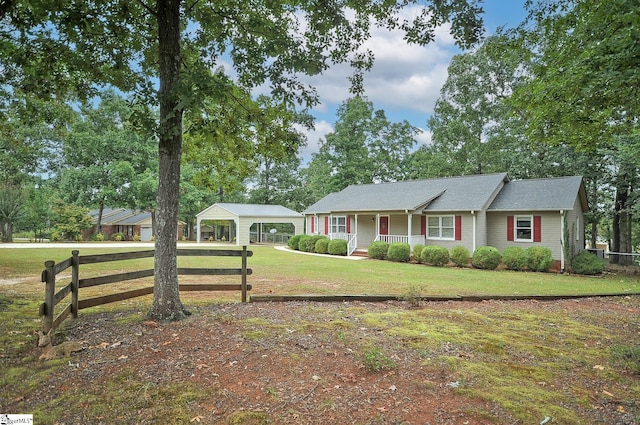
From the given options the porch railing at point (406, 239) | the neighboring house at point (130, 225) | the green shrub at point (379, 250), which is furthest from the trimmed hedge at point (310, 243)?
the neighboring house at point (130, 225)

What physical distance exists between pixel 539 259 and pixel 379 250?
7659 mm

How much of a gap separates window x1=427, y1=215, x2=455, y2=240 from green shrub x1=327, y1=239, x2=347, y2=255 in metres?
5.11

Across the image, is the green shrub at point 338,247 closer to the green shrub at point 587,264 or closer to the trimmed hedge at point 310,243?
the trimmed hedge at point 310,243

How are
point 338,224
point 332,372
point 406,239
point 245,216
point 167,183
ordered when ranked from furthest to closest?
point 245,216 → point 338,224 → point 406,239 → point 167,183 → point 332,372

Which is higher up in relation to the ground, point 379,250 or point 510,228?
point 510,228

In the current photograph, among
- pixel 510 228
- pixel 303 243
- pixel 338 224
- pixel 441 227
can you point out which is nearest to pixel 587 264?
pixel 510 228

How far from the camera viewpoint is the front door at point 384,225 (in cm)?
2361

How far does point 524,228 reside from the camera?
19.1m

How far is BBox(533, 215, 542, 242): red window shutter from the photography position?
18.4 metres

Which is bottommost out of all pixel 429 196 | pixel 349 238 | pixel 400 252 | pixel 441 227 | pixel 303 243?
pixel 400 252

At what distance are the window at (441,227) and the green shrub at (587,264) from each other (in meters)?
5.77

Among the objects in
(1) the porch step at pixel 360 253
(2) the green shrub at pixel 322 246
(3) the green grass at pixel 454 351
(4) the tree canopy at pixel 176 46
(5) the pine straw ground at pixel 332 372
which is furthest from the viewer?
(2) the green shrub at pixel 322 246

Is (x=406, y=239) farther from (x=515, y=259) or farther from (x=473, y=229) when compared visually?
(x=515, y=259)

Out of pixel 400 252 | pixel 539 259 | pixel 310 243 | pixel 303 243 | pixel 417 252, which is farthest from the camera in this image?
pixel 303 243
